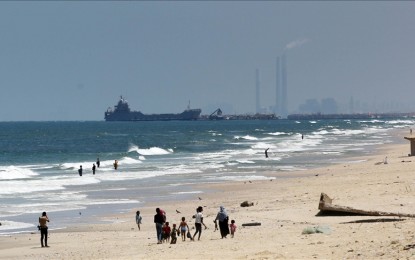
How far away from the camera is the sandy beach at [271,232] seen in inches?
661

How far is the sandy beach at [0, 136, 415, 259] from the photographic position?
1680cm

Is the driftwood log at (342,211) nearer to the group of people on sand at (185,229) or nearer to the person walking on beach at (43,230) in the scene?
the group of people on sand at (185,229)

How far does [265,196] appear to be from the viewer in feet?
113

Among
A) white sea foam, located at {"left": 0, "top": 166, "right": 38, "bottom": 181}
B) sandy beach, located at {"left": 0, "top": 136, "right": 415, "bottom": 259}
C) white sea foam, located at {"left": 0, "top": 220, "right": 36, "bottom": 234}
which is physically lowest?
white sea foam, located at {"left": 0, "top": 166, "right": 38, "bottom": 181}

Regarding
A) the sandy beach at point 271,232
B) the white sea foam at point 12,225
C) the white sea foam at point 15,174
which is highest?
the sandy beach at point 271,232

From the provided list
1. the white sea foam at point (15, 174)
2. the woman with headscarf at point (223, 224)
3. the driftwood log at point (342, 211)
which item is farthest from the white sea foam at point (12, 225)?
the white sea foam at point (15, 174)

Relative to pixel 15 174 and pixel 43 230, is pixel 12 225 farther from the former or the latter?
pixel 15 174

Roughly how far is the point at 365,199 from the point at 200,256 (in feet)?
35.5

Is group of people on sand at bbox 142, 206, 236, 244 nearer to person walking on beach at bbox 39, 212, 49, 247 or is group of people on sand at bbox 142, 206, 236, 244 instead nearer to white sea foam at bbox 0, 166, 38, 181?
person walking on beach at bbox 39, 212, 49, 247

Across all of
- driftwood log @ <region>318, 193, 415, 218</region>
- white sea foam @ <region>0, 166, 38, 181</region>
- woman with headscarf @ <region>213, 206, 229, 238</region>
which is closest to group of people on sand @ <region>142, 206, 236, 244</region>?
woman with headscarf @ <region>213, 206, 229, 238</region>

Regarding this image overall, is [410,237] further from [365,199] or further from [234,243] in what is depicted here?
[365,199]

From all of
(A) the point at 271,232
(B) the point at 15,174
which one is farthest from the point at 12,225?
(B) the point at 15,174

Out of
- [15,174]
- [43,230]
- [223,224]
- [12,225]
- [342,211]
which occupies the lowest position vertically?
[15,174]

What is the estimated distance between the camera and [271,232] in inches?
834
